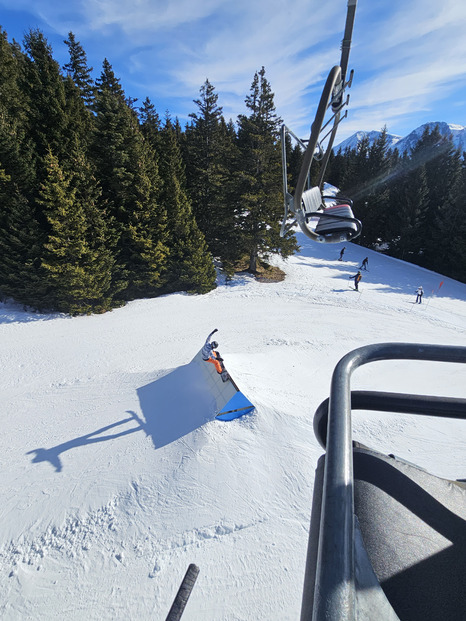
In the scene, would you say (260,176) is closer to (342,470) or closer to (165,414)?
(165,414)

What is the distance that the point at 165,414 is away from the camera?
8.15 metres

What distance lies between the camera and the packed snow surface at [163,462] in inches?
184

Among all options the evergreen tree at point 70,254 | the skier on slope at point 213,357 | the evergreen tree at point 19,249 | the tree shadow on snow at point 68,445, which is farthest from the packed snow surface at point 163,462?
the evergreen tree at point 70,254

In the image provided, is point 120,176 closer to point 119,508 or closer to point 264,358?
point 264,358

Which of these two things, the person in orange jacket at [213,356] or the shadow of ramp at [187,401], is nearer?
the shadow of ramp at [187,401]

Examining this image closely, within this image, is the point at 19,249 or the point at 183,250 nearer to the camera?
the point at 19,249

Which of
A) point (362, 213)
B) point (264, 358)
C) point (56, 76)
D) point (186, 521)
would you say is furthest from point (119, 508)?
point (362, 213)

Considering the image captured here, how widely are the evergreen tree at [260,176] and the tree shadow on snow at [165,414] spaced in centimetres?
1323

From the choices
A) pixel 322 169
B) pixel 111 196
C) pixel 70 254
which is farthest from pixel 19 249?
pixel 322 169

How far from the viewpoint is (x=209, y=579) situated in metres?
4.68

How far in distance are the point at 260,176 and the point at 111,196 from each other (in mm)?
10248

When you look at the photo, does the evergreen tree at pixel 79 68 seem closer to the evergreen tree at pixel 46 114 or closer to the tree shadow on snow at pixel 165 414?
the evergreen tree at pixel 46 114

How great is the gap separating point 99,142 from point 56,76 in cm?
411

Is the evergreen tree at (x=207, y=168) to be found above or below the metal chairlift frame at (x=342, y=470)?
above
